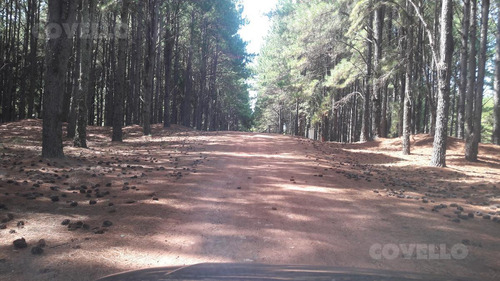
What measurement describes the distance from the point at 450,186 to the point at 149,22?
66.6 ft

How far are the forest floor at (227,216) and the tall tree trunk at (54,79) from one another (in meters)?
0.70

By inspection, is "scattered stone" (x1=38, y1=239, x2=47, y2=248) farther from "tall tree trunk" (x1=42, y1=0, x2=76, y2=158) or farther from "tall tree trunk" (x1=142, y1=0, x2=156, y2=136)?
"tall tree trunk" (x1=142, y1=0, x2=156, y2=136)

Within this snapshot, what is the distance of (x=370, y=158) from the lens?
50.6ft

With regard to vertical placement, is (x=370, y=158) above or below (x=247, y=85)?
below

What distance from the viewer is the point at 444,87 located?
1243cm

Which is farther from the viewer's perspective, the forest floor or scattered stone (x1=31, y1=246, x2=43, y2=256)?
the forest floor

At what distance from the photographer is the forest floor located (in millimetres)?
3904

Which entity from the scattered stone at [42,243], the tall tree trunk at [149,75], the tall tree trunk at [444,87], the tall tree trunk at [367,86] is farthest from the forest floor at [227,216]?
the tall tree trunk at [367,86]

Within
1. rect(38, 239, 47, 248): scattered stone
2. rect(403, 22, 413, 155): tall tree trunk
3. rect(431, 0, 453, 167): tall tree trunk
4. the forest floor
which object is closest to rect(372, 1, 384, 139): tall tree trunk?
rect(403, 22, 413, 155): tall tree trunk

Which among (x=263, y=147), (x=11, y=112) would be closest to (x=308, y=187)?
(x=263, y=147)

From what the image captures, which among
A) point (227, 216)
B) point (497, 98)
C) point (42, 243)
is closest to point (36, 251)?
point (42, 243)

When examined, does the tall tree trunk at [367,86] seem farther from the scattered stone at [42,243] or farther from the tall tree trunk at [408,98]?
the scattered stone at [42,243]

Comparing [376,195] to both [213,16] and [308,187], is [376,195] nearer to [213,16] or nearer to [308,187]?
[308,187]

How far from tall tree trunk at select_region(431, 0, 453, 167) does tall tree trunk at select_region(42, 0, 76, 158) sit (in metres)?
13.2
